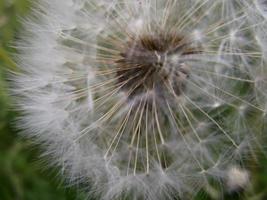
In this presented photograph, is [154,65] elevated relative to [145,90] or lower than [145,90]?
elevated

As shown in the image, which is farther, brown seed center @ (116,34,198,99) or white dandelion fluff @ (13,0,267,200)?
brown seed center @ (116,34,198,99)

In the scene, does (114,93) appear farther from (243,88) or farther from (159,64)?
(243,88)

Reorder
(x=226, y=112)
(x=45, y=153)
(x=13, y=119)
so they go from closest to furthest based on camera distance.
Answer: (x=226, y=112) → (x=45, y=153) → (x=13, y=119)

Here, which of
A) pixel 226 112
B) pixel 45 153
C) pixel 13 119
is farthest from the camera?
pixel 13 119

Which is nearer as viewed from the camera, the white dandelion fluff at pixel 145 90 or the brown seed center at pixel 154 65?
the white dandelion fluff at pixel 145 90

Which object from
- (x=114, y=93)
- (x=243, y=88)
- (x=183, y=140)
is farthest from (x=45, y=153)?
(x=243, y=88)

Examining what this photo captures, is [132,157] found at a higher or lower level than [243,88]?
lower

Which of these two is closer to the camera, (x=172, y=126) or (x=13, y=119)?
(x=172, y=126)

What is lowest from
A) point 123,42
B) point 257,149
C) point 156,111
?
point 257,149
